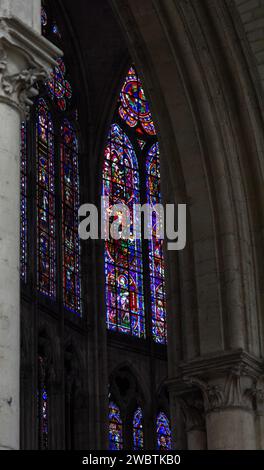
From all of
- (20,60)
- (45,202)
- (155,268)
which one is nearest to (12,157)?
(20,60)

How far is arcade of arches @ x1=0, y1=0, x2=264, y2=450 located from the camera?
24.0 ft

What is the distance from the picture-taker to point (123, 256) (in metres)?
21.5

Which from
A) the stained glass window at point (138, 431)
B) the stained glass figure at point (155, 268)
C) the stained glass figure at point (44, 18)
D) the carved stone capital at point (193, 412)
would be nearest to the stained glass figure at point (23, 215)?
the stained glass figure at point (44, 18)

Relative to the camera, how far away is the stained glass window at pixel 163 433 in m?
20.5

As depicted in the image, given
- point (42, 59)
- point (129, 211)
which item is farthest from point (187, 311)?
point (129, 211)

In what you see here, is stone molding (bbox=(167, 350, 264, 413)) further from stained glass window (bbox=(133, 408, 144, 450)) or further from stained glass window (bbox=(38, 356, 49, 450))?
stained glass window (bbox=(133, 408, 144, 450))

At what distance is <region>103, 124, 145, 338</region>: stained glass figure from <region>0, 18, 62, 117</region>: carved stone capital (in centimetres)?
1379

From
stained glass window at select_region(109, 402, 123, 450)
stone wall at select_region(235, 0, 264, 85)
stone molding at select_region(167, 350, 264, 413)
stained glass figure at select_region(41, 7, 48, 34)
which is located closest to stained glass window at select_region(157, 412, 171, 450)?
stained glass window at select_region(109, 402, 123, 450)

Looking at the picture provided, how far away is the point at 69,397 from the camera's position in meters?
19.3

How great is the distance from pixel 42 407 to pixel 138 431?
98.3 inches

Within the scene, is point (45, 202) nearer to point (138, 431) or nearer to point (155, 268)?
point (155, 268)

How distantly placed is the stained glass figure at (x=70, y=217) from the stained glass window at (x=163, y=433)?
257cm

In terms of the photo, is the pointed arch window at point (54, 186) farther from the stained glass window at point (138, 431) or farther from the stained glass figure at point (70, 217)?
the stained glass window at point (138, 431)

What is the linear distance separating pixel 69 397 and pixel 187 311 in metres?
8.40
